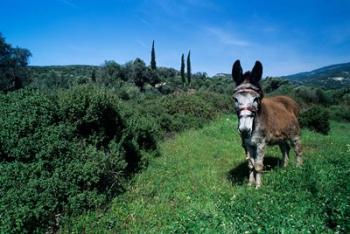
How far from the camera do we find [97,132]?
28.4 ft

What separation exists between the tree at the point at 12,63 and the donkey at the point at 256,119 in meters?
49.1

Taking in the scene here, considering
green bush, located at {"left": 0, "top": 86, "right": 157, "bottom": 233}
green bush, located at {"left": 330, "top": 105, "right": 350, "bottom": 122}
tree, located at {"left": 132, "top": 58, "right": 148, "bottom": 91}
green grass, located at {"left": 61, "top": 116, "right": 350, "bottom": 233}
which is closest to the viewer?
green grass, located at {"left": 61, "top": 116, "right": 350, "bottom": 233}

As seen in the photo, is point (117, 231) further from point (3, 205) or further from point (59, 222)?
point (3, 205)

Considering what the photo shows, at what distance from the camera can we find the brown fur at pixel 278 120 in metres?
7.35

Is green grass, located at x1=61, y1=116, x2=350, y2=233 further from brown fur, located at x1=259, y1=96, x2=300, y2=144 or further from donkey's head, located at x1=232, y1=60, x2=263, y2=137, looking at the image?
donkey's head, located at x1=232, y1=60, x2=263, y2=137

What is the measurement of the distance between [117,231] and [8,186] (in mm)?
2471

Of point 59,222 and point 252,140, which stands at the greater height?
point 252,140

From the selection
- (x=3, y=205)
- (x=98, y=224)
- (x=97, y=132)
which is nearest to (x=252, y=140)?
(x=98, y=224)

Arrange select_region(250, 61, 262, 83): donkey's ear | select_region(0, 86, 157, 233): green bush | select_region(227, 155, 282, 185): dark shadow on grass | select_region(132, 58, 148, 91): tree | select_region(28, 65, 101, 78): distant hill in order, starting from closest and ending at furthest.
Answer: select_region(0, 86, 157, 233): green bush < select_region(250, 61, 262, 83): donkey's ear < select_region(227, 155, 282, 185): dark shadow on grass < select_region(132, 58, 148, 91): tree < select_region(28, 65, 101, 78): distant hill

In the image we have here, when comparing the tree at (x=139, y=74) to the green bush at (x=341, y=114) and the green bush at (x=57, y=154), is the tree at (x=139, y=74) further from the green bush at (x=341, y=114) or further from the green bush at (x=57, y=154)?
the green bush at (x=57, y=154)

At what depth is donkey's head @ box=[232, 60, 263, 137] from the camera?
6316 mm

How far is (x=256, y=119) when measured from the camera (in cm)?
693

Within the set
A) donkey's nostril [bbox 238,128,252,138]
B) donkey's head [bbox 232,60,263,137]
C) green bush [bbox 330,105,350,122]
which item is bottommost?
green bush [bbox 330,105,350,122]

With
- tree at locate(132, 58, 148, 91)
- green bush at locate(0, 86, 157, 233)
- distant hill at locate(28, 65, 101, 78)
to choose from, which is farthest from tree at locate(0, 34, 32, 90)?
green bush at locate(0, 86, 157, 233)
